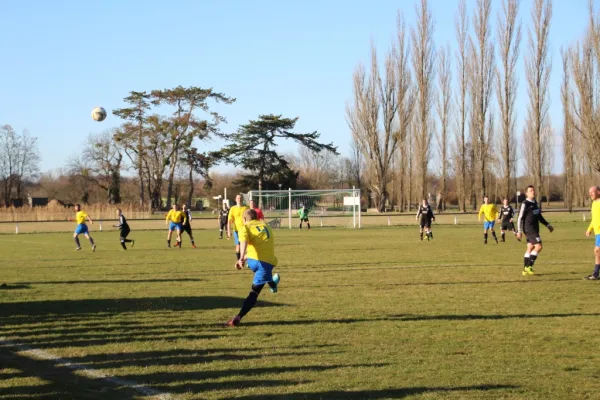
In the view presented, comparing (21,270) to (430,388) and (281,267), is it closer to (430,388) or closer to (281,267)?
(281,267)

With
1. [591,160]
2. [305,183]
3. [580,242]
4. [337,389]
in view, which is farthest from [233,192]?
[337,389]

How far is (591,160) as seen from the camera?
49.3 m

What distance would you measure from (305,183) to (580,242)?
60.6 m

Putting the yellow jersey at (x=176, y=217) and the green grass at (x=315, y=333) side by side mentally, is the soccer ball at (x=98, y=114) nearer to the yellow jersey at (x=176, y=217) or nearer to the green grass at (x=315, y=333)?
the yellow jersey at (x=176, y=217)

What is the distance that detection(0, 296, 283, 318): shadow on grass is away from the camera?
11055 millimetres

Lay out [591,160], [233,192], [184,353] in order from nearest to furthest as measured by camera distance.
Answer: [184,353]
[591,160]
[233,192]

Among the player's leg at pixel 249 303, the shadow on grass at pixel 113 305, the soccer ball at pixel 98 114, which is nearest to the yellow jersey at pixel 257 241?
the player's leg at pixel 249 303

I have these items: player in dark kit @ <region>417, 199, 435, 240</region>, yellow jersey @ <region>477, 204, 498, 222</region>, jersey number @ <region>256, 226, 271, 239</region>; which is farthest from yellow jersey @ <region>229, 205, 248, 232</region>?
player in dark kit @ <region>417, 199, 435, 240</region>

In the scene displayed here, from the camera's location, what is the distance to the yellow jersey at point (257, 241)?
969 centimetres

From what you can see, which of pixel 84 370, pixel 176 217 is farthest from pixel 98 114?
pixel 84 370

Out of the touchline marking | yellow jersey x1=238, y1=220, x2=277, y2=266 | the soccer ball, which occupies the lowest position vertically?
the touchline marking

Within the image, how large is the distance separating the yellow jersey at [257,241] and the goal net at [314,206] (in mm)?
39805

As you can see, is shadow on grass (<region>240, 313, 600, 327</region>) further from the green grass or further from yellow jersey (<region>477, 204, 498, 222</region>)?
yellow jersey (<region>477, 204, 498, 222</region>)

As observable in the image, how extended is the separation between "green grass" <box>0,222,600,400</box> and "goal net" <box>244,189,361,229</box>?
3250 cm
